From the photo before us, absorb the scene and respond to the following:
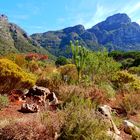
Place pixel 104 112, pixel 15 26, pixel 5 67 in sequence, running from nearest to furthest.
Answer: pixel 104 112 → pixel 5 67 → pixel 15 26

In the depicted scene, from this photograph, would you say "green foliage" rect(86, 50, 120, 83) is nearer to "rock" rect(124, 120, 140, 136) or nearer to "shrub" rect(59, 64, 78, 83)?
"shrub" rect(59, 64, 78, 83)

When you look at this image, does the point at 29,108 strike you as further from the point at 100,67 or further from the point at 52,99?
the point at 100,67

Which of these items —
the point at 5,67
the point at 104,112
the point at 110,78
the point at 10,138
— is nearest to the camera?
the point at 10,138

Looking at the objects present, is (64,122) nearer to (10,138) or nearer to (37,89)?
(10,138)

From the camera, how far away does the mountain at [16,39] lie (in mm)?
122025

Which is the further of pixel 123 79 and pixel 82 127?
pixel 123 79

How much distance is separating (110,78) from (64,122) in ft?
44.4

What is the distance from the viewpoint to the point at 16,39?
139 meters

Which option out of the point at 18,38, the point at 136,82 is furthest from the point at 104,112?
the point at 18,38

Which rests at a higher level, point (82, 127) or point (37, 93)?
point (37, 93)

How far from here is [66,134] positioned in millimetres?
7773

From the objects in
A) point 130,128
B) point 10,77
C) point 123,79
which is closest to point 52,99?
point 10,77

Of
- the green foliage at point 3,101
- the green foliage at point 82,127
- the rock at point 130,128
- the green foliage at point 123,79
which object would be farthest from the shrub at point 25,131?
the green foliage at point 123,79

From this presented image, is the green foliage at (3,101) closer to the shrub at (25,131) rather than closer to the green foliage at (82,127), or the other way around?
the green foliage at (82,127)
